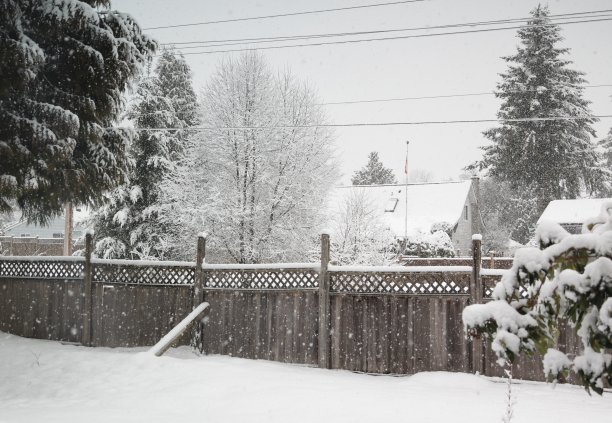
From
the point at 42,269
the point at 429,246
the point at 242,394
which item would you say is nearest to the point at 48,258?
the point at 42,269

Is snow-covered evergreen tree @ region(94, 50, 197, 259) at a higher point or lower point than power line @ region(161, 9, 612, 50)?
lower

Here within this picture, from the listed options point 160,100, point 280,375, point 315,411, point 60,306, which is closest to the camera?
point 315,411

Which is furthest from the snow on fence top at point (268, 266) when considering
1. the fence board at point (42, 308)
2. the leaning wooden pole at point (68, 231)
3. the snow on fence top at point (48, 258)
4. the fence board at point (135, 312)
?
the leaning wooden pole at point (68, 231)

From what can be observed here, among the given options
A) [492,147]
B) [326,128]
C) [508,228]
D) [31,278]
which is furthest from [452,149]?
[31,278]

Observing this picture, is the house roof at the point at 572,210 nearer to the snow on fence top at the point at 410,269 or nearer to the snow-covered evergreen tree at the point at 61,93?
the snow on fence top at the point at 410,269

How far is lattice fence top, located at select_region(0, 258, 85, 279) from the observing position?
993 cm

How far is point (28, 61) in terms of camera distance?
678 cm

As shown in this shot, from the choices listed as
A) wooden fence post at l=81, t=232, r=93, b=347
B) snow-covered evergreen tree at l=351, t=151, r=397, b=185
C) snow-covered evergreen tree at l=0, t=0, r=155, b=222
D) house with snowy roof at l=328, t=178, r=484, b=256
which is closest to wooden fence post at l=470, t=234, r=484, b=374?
snow-covered evergreen tree at l=0, t=0, r=155, b=222

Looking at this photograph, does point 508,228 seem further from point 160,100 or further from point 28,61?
point 28,61

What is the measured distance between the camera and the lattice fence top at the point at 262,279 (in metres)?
8.48

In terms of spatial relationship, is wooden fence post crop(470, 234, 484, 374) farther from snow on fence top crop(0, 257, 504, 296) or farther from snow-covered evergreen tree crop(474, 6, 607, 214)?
A: snow-covered evergreen tree crop(474, 6, 607, 214)

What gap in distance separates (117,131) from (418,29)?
8.82m

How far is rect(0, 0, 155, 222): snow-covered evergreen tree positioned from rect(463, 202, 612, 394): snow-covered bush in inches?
262

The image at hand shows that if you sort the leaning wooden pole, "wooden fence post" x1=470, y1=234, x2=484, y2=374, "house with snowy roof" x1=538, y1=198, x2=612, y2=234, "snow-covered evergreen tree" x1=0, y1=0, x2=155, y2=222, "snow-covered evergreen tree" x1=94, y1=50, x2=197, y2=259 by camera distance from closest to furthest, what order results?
"snow-covered evergreen tree" x1=0, y1=0, x2=155, y2=222
"wooden fence post" x1=470, y1=234, x2=484, y2=374
the leaning wooden pole
"snow-covered evergreen tree" x1=94, y1=50, x2=197, y2=259
"house with snowy roof" x1=538, y1=198, x2=612, y2=234
